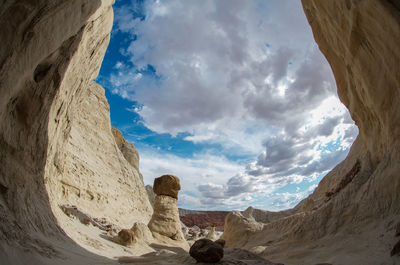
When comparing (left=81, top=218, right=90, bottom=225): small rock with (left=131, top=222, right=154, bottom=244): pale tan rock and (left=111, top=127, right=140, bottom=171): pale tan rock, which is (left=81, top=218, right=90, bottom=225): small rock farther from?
(left=111, top=127, right=140, bottom=171): pale tan rock

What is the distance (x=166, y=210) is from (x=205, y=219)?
4619cm

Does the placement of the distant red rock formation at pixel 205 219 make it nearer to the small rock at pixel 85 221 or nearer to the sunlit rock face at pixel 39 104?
the small rock at pixel 85 221

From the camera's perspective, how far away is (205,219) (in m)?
56.7

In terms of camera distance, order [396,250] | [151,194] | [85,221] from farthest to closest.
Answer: [151,194]
[85,221]
[396,250]

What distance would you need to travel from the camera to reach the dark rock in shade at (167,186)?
572 inches

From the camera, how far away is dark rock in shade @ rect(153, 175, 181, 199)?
14.5 m

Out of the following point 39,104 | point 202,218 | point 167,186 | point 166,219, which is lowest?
point 202,218

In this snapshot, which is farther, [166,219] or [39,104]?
[166,219]

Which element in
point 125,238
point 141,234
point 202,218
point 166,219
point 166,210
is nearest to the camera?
point 125,238

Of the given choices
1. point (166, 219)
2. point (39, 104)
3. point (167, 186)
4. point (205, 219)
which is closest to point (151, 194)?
point (205, 219)

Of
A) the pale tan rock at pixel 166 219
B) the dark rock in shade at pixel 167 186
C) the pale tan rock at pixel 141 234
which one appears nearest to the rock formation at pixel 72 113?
the pale tan rock at pixel 141 234

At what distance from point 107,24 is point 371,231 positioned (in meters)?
9.45

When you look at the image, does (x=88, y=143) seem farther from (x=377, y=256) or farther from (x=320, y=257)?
(x=377, y=256)

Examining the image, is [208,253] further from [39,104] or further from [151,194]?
[151,194]
